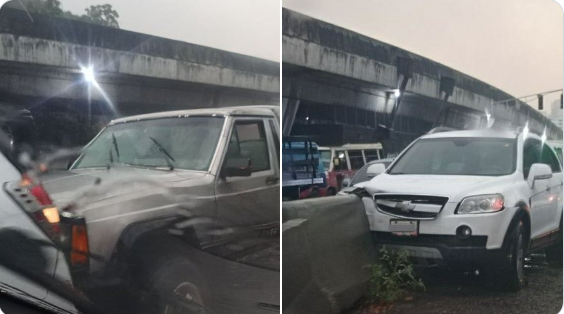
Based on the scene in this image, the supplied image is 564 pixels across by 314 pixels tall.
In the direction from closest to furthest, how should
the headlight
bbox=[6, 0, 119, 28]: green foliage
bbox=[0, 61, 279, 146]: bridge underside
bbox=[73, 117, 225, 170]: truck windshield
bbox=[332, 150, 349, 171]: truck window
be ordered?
the headlight < bbox=[332, 150, 349, 171]: truck window < bbox=[73, 117, 225, 170]: truck windshield < bbox=[0, 61, 279, 146]: bridge underside < bbox=[6, 0, 119, 28]: green foliage

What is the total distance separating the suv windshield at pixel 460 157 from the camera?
276cm

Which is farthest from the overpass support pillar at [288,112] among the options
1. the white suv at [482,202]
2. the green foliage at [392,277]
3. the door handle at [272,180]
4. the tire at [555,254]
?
the tire at [555,254]

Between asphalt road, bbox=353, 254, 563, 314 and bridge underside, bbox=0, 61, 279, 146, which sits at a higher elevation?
A: bridge underside, bbox=0, 61, 279, 146

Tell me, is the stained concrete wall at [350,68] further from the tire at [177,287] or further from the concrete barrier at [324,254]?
the tire at [177,287]

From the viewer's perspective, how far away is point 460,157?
9.20ft

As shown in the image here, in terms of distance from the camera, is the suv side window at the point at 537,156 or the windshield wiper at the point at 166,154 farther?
the windshield wiper at the point at 166,154

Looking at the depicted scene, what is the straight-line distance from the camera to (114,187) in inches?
128

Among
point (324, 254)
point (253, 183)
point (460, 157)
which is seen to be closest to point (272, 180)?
point (253, 183)

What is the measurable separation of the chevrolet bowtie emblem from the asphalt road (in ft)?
0.98

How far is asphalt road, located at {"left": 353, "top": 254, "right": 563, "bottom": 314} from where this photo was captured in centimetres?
276

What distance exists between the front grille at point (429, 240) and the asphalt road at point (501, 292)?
0.45ft

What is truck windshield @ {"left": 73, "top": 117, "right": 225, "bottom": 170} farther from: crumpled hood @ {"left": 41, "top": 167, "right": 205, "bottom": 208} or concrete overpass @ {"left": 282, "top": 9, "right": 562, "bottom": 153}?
concrete overpass @ {"left": 282, "top": 9, "right": 562, "bottom": 153}

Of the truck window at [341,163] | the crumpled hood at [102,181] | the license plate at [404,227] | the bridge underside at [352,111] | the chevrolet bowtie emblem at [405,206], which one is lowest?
the license plate at [404,227]

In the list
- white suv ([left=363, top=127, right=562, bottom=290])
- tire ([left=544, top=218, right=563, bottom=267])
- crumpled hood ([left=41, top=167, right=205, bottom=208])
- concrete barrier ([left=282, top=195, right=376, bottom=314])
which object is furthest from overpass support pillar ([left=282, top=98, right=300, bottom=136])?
tire ([left=544, top=218, right=563, bottom=267])
